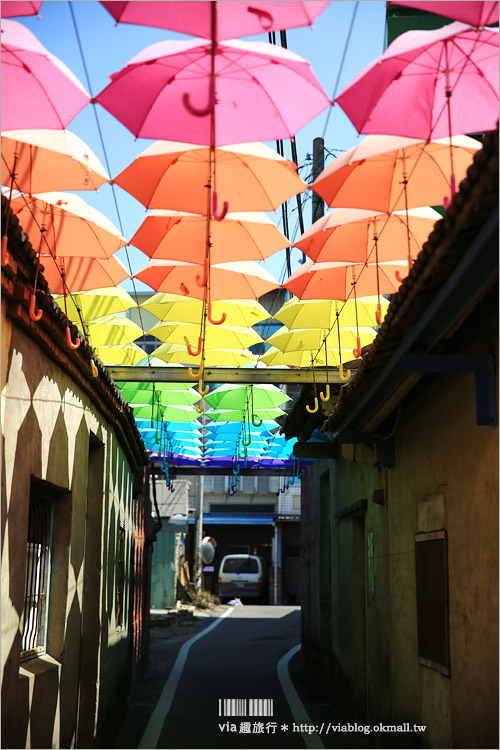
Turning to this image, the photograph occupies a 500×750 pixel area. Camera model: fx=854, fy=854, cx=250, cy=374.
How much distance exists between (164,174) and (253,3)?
284 cm

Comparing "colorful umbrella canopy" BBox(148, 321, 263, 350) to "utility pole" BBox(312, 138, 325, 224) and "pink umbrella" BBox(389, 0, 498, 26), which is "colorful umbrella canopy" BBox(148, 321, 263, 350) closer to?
"utility pole" BBox(312, 138, 325, 224)

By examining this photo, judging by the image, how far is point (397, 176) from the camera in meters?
7.95

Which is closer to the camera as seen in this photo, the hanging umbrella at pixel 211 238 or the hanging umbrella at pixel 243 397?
the hanging umbrella at pixel 211 238

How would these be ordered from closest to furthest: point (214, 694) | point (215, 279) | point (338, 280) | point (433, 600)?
point (433, 600) < point (338, 280) < point (215, 279) < point (214, 694)

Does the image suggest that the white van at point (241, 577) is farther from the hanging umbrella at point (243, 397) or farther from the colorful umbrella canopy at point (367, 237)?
the colorful umbrella canopy at point (367, 237)

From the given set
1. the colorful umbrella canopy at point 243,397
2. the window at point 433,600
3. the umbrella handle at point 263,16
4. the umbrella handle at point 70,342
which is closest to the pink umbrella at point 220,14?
the umbrella handle at point 263,16

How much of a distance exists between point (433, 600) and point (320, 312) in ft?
18.5

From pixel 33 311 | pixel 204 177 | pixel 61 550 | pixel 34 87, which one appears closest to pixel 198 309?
pixel 204 177

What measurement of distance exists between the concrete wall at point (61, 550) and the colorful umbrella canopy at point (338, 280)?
116 inches

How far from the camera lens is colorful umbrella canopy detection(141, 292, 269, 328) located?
40.4ft

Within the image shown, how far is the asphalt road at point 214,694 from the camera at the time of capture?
36.8ft

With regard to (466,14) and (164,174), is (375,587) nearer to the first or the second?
(164,174)

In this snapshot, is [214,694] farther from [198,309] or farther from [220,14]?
[220,14]

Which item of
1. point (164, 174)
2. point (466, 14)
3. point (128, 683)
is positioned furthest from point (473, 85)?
point (128, 683)
